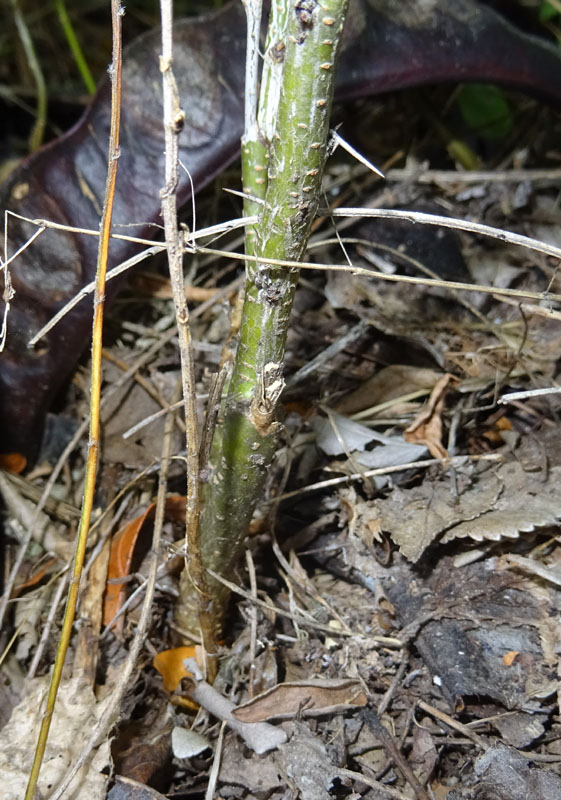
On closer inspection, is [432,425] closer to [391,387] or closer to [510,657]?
[391,387]

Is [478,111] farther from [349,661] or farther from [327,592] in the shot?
[349,661]

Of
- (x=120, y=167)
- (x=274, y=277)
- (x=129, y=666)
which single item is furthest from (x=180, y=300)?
(x=120, y=167)

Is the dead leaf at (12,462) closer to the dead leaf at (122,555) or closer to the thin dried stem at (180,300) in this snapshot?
the dead leaf at (122,555)

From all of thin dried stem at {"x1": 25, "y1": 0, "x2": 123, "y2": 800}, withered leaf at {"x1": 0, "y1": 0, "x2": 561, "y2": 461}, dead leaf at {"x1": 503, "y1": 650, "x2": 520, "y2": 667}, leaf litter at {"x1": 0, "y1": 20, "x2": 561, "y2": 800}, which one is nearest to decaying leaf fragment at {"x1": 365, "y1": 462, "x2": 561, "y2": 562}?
leaf litter at {"x1": 0, "y1": 20, "x2": 561, "y2": 800}

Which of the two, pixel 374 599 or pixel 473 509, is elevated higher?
pixel 473 509

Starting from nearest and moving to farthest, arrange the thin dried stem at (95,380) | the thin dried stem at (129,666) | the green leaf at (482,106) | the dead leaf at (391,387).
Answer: the thin dried stem at (95,380)
the thin dried stem at (129,666)
the dead leaf at (391,387)
the green leaf at (482,106)

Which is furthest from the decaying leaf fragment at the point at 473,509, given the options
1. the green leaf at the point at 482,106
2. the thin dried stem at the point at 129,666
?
the green leaf at the point at 482,106
